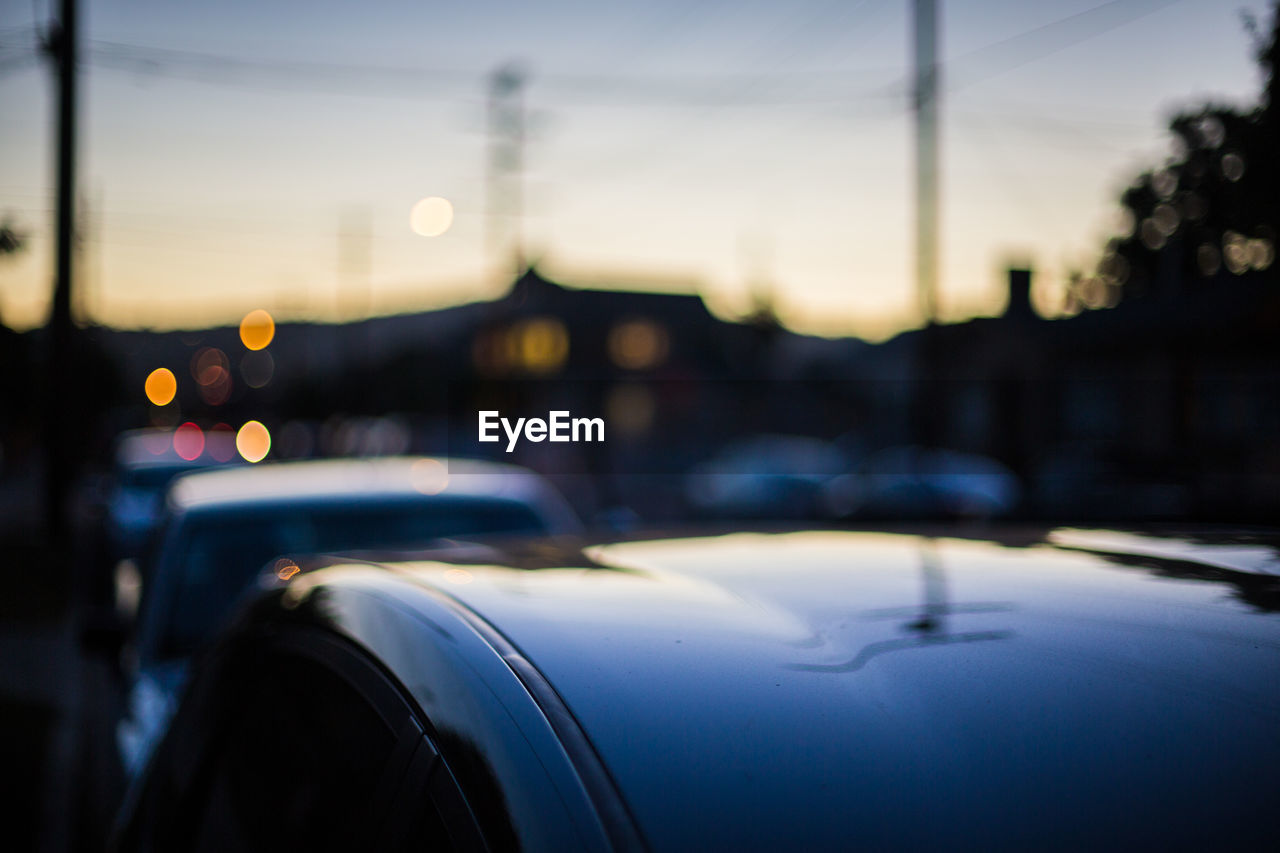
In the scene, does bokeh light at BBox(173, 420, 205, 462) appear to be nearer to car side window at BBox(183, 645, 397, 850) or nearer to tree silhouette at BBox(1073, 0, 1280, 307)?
tree silhouette at BBox(1073, 0, 1280, 307)

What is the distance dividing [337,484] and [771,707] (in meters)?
4.19

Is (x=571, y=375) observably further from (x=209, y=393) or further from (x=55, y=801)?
(x=55, y=801)

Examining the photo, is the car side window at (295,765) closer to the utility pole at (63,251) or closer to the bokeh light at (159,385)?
the utility pole at (63,251)

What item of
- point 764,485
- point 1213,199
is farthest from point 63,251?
point 764,485

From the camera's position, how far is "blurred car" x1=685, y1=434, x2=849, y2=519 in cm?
2538

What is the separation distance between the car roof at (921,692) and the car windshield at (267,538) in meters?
2.68

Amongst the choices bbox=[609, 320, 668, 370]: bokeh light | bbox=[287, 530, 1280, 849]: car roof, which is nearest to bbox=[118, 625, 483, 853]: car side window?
bbox=[287, 530, 1280, 849]: car roof

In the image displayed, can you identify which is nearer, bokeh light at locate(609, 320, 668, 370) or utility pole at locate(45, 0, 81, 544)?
utility pole at locate(45, 0, 81, 544)

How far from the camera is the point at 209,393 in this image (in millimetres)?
74875

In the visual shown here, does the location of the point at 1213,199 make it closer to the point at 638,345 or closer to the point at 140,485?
the point at 140,485

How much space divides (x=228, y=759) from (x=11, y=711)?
21.4 ft

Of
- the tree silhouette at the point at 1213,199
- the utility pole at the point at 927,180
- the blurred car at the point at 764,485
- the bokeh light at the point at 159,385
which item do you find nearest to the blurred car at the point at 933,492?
the blurred car at the point at 764,485

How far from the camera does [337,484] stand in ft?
17.4

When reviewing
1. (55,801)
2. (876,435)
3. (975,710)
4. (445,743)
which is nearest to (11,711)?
(55,801)
